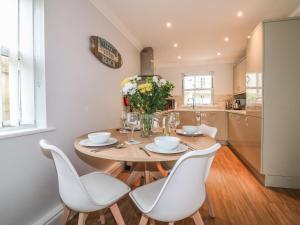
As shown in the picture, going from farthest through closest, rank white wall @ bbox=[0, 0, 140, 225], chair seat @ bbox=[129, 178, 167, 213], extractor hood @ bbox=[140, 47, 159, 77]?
extractor hood @ bbox=[140, 47, 159, 77] → white wall @ bbox=[0, 0, 140, 225] → chair seat @ bbox=[129, 178, 167, 213]

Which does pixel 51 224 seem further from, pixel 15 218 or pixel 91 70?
pixel 91 70

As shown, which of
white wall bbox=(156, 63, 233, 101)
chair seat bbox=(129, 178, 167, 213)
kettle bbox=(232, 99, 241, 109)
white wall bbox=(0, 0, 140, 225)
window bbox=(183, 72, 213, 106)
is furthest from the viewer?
window bbox=(183, 72, 213, 106)

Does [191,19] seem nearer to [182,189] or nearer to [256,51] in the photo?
[256,51]

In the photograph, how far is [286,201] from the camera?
192 centimetres

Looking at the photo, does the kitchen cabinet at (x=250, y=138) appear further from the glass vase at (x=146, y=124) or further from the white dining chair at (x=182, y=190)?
the white dining chair at (x=182, y=190)

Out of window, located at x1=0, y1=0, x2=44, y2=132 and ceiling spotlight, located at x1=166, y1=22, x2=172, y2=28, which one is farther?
ceiling spotlight, located at x1=166, y1=22, x2=172, y2=28

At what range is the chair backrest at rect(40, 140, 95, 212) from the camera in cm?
95

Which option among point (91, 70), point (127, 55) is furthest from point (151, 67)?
point (91, 70)

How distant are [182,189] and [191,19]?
2.62m

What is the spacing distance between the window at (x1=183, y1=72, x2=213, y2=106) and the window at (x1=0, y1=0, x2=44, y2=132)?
4.67 metres

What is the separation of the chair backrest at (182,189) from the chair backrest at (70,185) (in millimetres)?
371

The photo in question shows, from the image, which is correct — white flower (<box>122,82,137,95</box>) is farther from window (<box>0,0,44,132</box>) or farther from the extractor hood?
the extractor hood

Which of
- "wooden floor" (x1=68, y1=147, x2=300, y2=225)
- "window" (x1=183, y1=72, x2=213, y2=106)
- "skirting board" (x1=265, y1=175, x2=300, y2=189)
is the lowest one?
"wooden floor" (x1=68, y1=147, x2=300, y2=225)

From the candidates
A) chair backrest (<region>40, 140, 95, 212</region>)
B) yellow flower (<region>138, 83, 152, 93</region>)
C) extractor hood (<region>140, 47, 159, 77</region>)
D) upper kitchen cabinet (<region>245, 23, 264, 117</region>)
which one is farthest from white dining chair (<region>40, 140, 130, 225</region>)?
extractor hood (<region>140, 47, 159, 77</region>)
